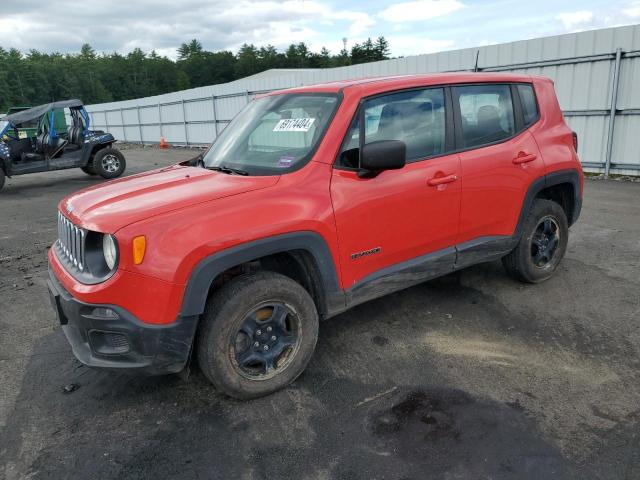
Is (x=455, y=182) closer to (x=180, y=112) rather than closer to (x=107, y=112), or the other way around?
(x=180, y=112)

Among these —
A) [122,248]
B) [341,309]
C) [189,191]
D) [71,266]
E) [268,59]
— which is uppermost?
[268,59]

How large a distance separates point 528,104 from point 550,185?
73 cm

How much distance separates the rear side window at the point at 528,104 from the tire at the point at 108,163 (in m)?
12.0

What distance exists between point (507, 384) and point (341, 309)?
112 centimetres

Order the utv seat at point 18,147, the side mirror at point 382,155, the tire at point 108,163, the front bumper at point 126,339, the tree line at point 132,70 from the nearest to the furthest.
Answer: the front bumper at point 126,339 → the side mirror at point 382,155 → the utv seat at point 18,147 → the tire at point 108,163 → the tree line at point 132,70

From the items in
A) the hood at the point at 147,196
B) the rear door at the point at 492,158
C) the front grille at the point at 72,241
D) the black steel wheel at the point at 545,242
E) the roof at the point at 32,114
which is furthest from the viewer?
the roof at the point at 32,114

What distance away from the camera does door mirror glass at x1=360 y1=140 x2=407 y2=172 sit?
298 centimetres

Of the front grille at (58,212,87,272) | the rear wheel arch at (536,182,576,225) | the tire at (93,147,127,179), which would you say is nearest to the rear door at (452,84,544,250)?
the rear wheel arch at (536,182,576,225)

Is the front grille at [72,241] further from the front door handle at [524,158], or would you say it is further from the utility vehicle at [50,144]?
the utility vehicle at [50,144]

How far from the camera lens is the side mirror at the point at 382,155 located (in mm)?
2979

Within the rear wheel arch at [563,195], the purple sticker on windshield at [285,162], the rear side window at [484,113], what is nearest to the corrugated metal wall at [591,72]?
the rear wheel arch at [563,195]

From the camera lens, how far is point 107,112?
3156 cm

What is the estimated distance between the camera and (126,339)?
8.52 feet

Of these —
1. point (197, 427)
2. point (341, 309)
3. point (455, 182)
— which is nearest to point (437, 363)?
point (341, 309)
